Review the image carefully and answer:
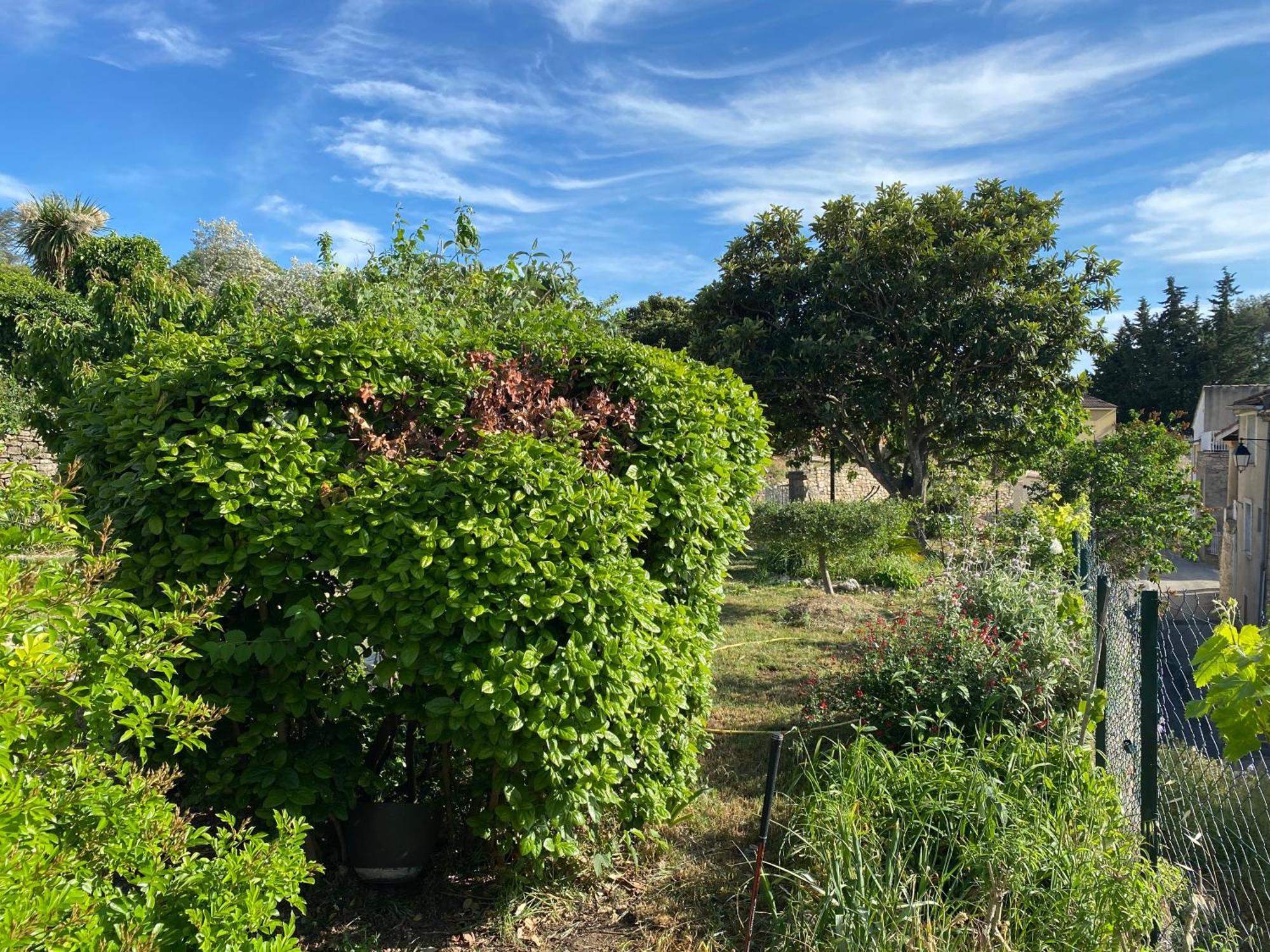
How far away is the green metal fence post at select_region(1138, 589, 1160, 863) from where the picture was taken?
3535 mm

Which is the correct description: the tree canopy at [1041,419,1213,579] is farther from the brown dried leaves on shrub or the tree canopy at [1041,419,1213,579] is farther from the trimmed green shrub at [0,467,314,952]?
the trimmed green shrub at [0,467,314,952]

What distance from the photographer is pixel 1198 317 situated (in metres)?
47.6

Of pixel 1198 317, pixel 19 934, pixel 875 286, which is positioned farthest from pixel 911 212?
pixel 1198 317

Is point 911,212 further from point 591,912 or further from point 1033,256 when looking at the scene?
point 591,912

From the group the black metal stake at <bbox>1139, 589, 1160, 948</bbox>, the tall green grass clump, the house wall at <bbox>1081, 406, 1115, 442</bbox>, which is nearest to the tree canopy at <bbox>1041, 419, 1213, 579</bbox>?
the tall green grass clump

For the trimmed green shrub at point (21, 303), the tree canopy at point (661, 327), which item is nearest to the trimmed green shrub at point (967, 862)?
the tree canopy at point (661, 327)

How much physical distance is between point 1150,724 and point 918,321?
14.0 m

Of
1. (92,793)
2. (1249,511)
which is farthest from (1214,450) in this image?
(92,793)

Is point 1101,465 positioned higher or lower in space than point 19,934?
higher

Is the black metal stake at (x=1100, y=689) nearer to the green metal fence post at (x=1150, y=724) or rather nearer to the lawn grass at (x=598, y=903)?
the green metal fence post at (x=1150, y=724)

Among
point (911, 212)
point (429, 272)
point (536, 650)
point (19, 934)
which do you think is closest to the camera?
point (19, 934)

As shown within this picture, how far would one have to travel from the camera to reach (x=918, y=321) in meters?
16.5

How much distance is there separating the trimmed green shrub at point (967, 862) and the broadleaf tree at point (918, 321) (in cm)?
1350

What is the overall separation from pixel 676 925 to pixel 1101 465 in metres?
16.6
